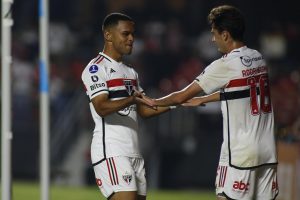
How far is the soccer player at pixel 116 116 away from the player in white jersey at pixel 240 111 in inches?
26.8

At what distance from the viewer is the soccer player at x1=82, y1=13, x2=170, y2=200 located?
351 inches

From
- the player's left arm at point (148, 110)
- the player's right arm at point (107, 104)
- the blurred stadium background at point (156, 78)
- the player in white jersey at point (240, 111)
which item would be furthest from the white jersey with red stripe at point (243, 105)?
the blurred stadium background at point (156, 78)

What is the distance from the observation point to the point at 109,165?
8.98 m

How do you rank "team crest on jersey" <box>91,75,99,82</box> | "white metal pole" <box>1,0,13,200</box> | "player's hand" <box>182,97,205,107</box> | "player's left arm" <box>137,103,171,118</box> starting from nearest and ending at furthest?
"team crest on jersey" <box>91,75,99,82</box>
"player's hand" <box>182,97,205,107</box>
"player's left arm" <box>137,103,171,118</box>
"white metal pole" <box>1,0,13,200</box>

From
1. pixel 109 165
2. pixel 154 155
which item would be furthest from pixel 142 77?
pixel 109 165

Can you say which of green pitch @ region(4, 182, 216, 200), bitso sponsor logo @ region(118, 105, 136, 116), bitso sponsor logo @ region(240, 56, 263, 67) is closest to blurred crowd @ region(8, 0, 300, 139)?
green pitch @ region(4, 182, 216, 200)

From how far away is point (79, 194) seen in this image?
18.1 meters

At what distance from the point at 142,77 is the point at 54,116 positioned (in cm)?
192

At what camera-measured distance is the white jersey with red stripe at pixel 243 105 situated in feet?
28.5

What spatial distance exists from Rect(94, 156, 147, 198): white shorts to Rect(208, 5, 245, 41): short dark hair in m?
1.34

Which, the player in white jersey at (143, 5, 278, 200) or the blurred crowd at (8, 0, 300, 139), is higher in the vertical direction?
the blurred crowd at (8, 0, 300, 139)

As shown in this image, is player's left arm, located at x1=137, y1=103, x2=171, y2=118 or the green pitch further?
the green pitch

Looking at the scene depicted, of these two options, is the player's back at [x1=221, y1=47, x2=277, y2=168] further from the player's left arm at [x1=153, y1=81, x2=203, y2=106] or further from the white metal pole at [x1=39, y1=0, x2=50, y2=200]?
the white metal pole at [x1=39, y1=0, x2=50, y2=200]

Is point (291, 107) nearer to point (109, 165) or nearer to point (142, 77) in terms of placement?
point (142, 77)
